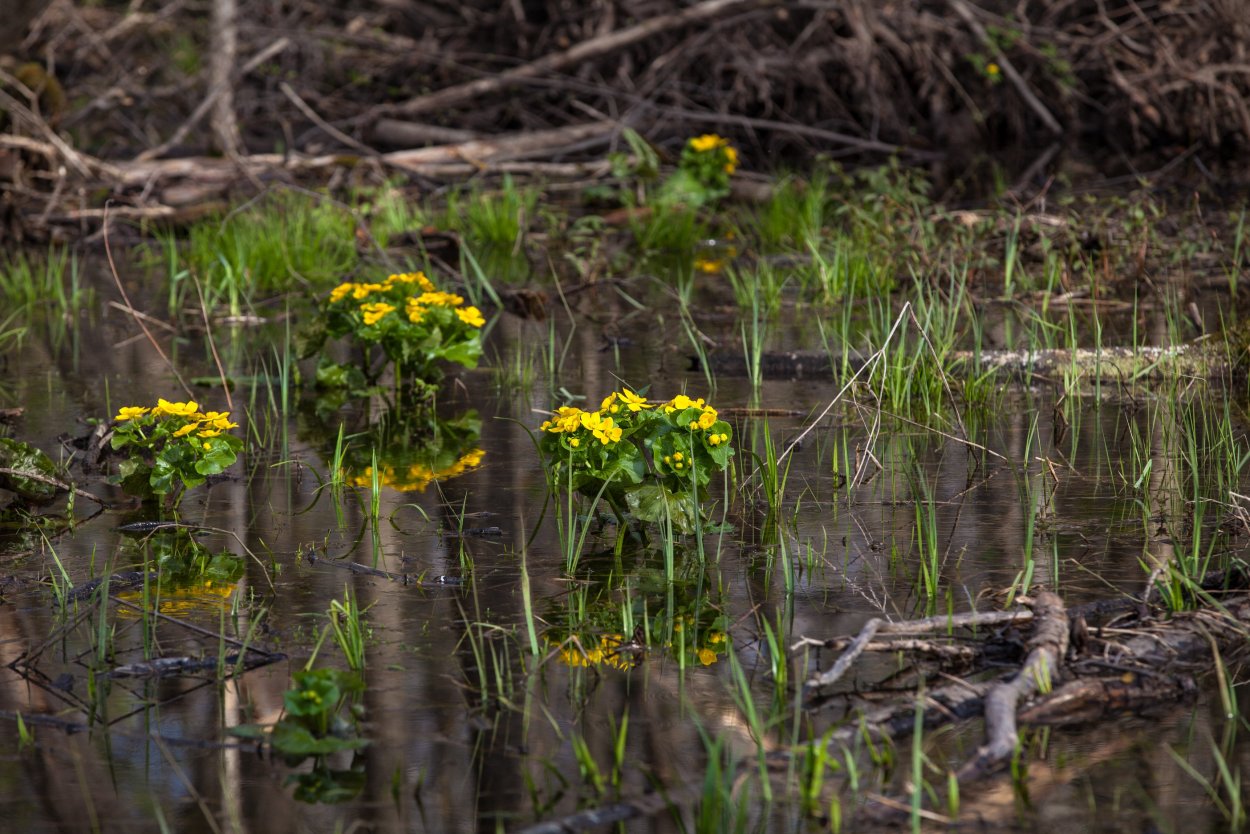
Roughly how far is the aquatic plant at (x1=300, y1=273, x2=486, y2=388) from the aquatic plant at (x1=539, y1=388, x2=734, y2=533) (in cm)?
186

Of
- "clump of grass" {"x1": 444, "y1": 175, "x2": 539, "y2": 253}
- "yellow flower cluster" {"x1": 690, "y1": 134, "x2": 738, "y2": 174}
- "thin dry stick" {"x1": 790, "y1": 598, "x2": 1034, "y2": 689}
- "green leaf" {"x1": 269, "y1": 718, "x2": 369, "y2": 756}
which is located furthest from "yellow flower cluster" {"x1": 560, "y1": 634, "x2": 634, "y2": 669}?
"yellow flower cluster" {"x1": 690, "y1": 134, "x2": 738, "y2": 174}

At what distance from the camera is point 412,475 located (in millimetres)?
5086

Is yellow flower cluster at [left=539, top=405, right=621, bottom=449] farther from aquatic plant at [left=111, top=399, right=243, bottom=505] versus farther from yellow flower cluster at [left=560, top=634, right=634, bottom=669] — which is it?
aquatic plant at [left=111, top=399, right=243, bottom=505]

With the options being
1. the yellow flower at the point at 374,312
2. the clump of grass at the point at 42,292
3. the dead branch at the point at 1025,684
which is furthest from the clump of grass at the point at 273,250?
the dead branch at the point at 1025,684

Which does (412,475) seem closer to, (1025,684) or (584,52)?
(1025,684)

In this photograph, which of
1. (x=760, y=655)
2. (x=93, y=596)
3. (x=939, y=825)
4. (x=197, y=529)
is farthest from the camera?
(x=197, y=529)

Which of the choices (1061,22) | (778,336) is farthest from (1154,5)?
(778,336)

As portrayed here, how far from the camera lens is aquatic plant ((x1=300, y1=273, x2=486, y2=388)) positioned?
236 inches

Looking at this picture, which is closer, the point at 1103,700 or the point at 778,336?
the point at 1103,700

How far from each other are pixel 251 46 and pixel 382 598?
455 inches

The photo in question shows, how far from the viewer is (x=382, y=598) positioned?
384 cm

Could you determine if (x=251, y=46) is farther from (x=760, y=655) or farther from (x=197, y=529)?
(x=760, y=655)

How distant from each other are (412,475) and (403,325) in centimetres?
108

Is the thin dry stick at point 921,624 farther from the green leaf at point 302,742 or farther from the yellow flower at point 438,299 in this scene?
the yellow flower at point 438,299
